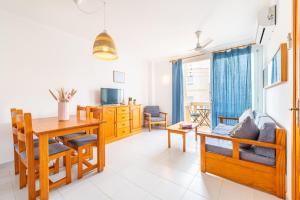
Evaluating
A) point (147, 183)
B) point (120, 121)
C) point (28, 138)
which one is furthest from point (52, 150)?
point (120, 121)

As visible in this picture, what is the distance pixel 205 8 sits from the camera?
220cm

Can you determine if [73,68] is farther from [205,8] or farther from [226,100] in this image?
[226,100]

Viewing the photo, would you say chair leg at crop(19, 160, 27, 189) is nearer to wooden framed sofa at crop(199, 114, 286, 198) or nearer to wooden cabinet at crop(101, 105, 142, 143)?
wooden cabinet at crop(101, 105, 142, 143)

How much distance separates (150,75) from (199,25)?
282 centimetres

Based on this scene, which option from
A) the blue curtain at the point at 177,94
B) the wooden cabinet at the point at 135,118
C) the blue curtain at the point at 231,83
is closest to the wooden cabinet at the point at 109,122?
the wooden cabinet at the point at 135,118

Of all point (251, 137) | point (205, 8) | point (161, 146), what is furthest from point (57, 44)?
point (251, 137)

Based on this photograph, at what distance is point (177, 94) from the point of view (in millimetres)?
4723

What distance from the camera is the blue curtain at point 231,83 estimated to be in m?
3.43

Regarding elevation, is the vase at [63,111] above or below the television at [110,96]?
below

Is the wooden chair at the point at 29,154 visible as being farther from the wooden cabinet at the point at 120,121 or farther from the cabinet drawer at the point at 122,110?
the cabinet drawer at the point at 122,110

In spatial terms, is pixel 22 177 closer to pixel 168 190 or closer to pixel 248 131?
pixel 168 190

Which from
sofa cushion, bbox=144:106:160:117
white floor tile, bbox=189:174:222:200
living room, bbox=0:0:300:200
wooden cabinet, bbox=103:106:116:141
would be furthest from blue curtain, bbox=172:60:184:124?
white floor tile, bbox=189:174:222:200

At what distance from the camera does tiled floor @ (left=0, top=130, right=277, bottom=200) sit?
1.56 m

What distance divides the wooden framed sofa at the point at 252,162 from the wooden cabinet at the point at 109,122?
2.26 metres
